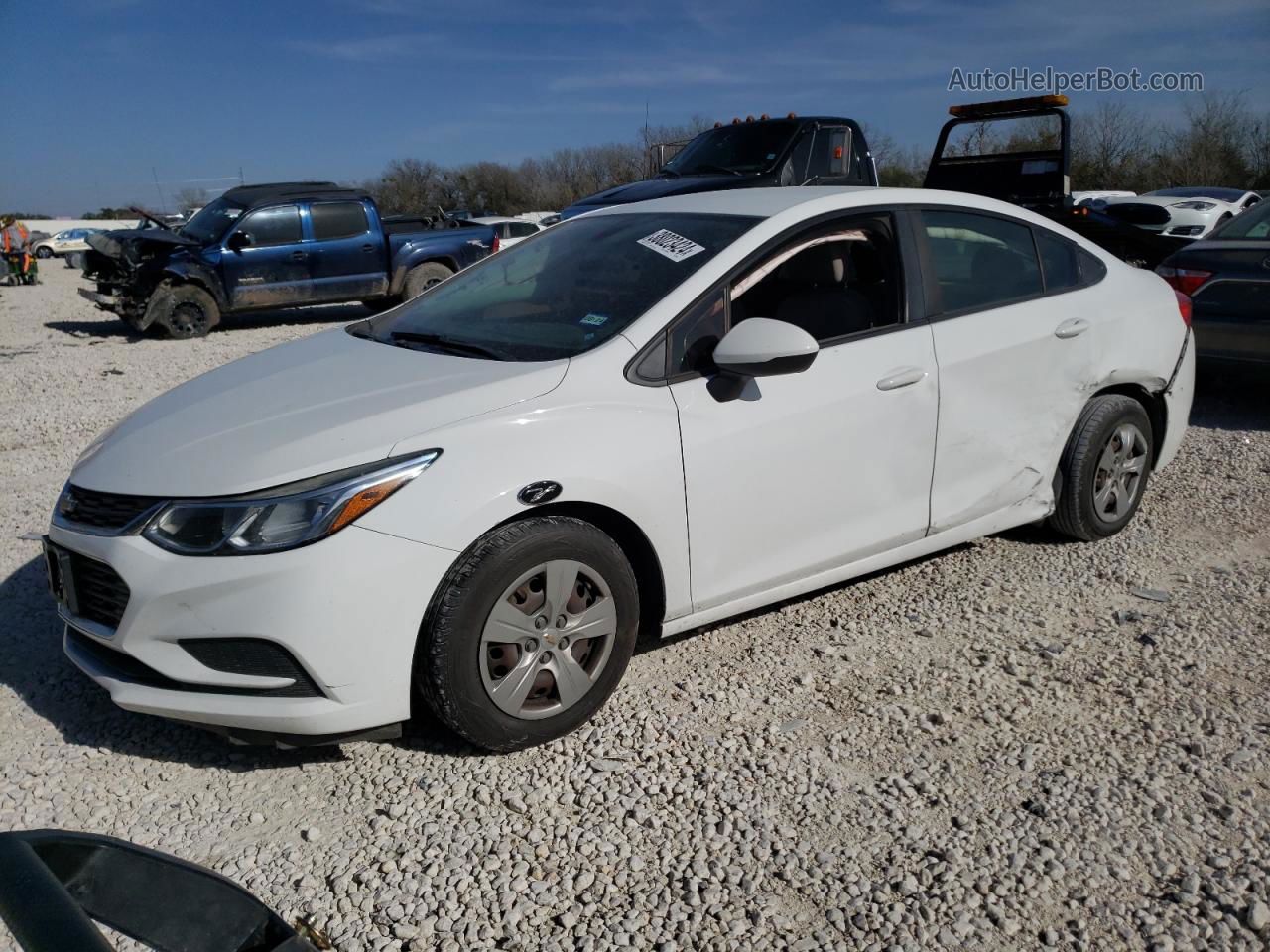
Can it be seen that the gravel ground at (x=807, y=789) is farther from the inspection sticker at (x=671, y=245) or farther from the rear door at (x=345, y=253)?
the rear door at (x=345, y=253)

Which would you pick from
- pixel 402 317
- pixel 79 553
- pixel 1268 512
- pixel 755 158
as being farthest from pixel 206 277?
pixel 1268 512

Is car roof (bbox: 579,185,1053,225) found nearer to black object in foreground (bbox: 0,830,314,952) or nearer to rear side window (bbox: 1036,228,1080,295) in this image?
rear side window (bbox: 1036,228,1080,295)

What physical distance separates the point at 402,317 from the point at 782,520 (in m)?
1.78

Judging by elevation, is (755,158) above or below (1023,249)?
above

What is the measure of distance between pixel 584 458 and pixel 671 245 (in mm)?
1074

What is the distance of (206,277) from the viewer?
13.0m

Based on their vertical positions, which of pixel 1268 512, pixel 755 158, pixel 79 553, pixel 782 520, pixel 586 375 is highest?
pixel 755 158

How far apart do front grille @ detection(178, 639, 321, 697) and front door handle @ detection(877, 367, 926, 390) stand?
218 centimetres

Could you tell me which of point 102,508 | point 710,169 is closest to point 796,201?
point 102,508

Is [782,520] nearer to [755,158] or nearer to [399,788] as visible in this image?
[399,788]

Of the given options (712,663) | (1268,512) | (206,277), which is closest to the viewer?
(712,663)

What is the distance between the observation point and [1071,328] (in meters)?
4.32

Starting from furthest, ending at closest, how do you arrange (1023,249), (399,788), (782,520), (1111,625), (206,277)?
(206,277), (1023,249), (1111,625), (782,520), (399,788)

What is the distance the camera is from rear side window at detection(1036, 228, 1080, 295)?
4.42 m
